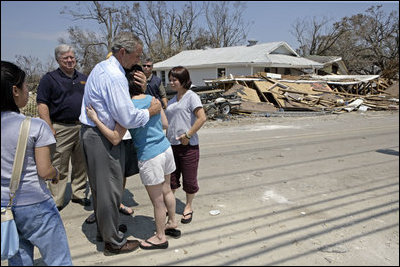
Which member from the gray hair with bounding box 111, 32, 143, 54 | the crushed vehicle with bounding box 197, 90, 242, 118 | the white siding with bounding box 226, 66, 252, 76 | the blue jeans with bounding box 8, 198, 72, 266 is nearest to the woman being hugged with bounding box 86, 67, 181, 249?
the gray hair with bounding box 111, 32, 143, 54

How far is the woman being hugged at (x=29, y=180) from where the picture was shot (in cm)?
186

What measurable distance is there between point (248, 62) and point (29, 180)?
2257 cm

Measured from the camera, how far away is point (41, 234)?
6.73ft

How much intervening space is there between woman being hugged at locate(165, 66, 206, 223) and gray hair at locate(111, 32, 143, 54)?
846 millimetres

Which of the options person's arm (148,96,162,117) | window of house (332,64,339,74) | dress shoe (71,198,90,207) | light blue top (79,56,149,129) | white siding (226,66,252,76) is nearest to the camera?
light blue top (79,56,149,129)

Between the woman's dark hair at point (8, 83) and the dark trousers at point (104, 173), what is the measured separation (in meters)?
0.80

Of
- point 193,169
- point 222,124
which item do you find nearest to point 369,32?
point 222,124

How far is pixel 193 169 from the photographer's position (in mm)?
3662

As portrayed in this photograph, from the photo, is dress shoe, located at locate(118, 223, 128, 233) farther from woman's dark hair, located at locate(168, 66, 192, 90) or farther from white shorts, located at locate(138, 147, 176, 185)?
woman's dark hair, located at locate(168, 66, 192, 90)

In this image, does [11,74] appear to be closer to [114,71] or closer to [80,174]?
[114,71]

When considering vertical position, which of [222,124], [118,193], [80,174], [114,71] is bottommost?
[222,124]

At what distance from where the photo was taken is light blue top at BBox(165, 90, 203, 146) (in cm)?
353

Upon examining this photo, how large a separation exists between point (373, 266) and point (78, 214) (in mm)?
3357

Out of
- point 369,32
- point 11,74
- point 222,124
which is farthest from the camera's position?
point 369,32
